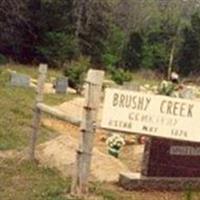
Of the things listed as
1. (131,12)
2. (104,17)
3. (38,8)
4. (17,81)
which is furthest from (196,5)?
(17,81)

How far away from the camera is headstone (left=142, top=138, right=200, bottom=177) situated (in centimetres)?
742

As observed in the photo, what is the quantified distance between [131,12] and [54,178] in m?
41.2

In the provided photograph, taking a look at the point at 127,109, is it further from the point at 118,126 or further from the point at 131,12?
the point at 131,12

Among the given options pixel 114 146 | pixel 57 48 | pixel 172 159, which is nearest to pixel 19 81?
pixel 114 146

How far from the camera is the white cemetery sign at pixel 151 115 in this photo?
21.5ft

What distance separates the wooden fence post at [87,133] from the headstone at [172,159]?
1.00 m

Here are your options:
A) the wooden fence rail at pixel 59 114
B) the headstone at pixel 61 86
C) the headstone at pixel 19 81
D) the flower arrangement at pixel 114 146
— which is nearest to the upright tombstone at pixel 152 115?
the wooden fence rail at pixel 59 114

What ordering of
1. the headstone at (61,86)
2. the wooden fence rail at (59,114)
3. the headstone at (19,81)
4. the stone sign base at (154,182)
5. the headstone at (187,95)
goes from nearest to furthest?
1. the wooden fence rail at (59,114)
2. the stone sign base at (154,182)
3. the headstone at (187,95)
4. the headstone at (19,81)
5. the headstone at (61,86)

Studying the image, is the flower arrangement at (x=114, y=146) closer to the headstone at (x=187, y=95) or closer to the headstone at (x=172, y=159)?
the headstone at (x=187, y=95)

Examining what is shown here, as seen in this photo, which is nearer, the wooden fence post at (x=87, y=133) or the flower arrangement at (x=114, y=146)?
the wooden fence post at (x=87, y=133)

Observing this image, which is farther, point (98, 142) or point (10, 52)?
point (10, 52)

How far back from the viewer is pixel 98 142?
435 inches

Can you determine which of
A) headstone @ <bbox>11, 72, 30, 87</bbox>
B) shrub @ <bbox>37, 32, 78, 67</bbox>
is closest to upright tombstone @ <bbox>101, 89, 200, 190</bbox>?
headstone @ <bbox>11, 72, 30, 87</bbox>

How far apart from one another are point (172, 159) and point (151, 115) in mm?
1062
